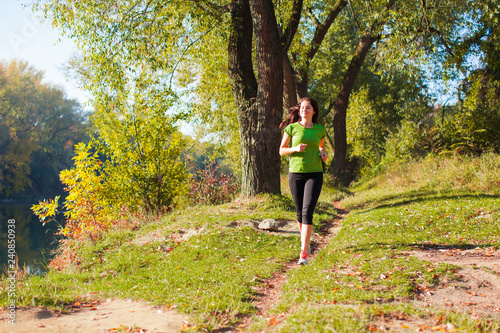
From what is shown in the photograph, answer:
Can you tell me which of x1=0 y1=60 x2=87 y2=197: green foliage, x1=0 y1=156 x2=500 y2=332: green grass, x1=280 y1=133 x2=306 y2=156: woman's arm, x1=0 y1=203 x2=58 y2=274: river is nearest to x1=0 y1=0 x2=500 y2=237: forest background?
x1=0 y1=156 x2=500 y2=332: green grass

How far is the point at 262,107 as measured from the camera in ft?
37.0

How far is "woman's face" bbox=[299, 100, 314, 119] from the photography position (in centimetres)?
613

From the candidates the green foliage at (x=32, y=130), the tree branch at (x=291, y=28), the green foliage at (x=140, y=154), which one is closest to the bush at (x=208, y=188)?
the green foliage at (x=140, y=154)

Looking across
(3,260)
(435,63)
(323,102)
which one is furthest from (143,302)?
(323,102)

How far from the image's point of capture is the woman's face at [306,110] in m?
6.13

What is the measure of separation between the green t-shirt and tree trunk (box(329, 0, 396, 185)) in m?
13.1

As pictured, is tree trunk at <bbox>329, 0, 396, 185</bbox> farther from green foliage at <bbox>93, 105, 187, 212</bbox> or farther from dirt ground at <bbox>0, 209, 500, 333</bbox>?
dirt ground at <bbox>0, 209, 500, 333</bbox>

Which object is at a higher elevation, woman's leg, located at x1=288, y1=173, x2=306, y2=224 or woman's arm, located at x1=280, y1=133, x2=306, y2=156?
woman's arm, located at x1=280, y1=133, x2=306, y2=156

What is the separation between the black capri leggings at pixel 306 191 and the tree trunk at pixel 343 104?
44.4 feet

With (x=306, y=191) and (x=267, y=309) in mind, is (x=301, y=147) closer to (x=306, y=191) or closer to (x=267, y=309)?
(x=306, y=191)

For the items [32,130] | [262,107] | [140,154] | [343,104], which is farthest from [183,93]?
[32,130]

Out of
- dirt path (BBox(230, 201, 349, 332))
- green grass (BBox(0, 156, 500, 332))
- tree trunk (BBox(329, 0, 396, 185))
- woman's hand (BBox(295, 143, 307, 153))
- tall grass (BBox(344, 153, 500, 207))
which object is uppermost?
tree trunk (BBox(329, 0, 396, 185))

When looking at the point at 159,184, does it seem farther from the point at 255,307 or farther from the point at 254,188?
the point at 255,307

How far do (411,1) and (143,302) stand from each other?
1508 centimetres
